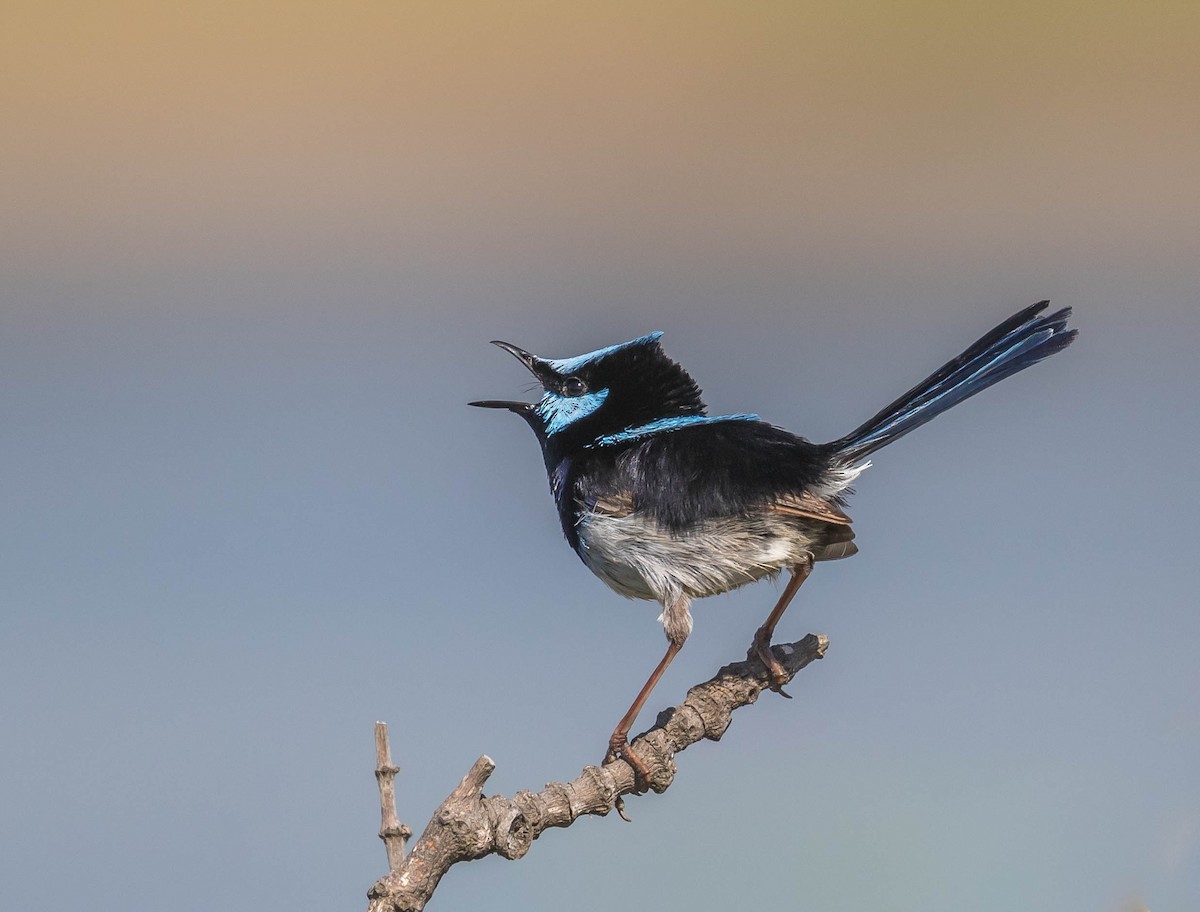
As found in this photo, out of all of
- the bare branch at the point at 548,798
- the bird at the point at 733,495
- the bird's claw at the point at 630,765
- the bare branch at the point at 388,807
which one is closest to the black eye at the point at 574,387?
the bird at the point at 733,495

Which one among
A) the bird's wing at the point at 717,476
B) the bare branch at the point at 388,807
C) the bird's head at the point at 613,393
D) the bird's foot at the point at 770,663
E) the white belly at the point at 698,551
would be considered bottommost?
the bare branch at the point at 388,807

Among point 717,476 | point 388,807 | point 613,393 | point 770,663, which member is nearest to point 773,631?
point 770,663

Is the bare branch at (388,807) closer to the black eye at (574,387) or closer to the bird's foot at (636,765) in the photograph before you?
the bird's foot at (636,765)

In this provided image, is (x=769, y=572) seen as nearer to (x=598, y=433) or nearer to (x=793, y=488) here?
(x=793, y=488)

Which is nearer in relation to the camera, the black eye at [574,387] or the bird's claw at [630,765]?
the bird's claw at [630,765]

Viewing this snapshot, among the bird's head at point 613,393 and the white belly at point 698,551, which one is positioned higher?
the bird's head at point 613,393

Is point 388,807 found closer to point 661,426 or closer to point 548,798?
point 548,798

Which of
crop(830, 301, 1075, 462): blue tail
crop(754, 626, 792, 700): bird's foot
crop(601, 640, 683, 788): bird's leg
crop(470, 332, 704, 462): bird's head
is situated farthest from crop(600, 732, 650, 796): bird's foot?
crop(830, 301, 1075, 462): blue tail

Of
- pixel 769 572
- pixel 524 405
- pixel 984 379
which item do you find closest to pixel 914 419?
pixel 984 379
